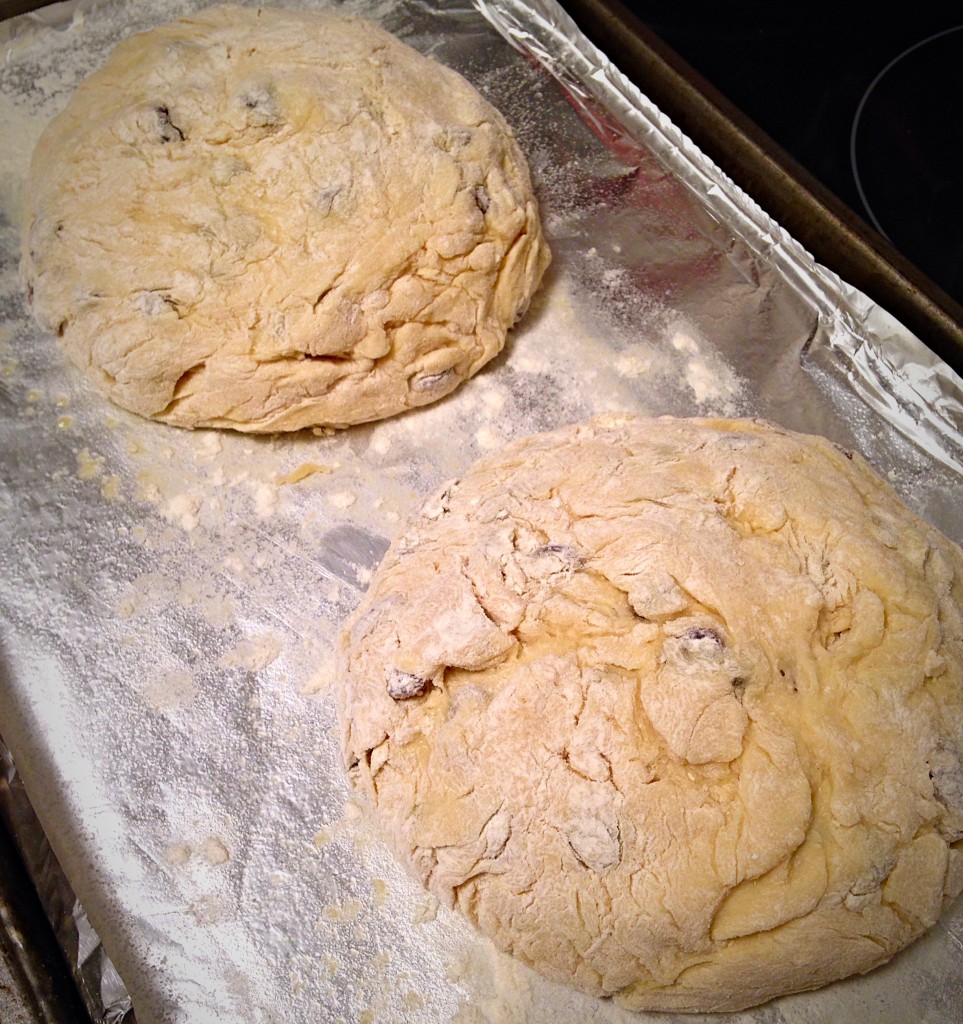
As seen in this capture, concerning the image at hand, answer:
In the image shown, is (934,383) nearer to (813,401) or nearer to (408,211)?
(813,401)

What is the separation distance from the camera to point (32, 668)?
1.73 m

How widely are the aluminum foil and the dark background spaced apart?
463 mm

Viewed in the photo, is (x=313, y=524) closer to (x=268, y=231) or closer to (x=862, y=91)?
(x=268, y=231)

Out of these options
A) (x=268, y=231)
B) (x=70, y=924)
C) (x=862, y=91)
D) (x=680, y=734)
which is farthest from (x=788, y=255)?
(x=70, y=924)

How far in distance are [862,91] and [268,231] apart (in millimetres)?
1883

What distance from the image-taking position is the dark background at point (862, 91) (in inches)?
96.1

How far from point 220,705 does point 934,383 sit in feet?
5.63

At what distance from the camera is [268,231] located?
1751 mm

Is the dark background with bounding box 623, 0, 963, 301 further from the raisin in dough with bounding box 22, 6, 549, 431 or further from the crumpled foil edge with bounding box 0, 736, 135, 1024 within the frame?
the crumpled foil edge with bounding box 0, 736, 135, 1024

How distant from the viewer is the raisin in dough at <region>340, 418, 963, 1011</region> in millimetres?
1279

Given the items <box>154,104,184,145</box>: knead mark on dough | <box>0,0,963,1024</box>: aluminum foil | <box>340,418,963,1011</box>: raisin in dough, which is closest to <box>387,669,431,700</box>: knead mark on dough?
<box>340,418,963,1011</box>: raisin in dough

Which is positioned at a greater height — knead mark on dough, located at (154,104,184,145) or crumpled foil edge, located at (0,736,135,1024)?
knead mark on dough, located at (154,104,184,145)

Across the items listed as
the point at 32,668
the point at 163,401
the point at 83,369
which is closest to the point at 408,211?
the point at 163,401

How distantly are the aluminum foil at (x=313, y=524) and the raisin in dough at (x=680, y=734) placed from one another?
242mm
